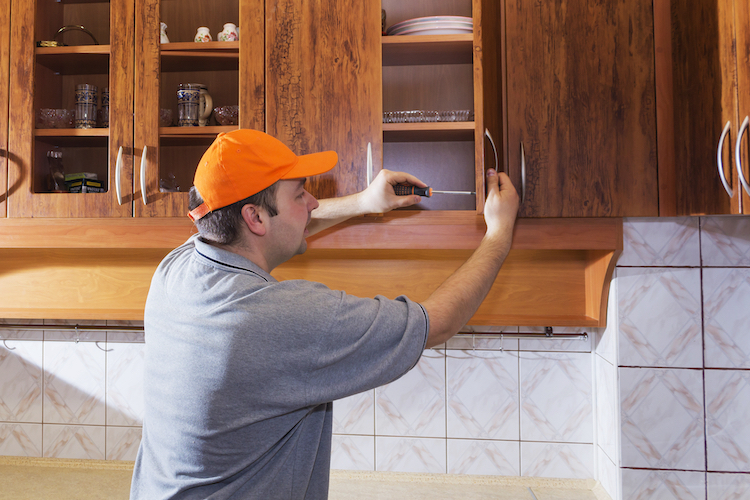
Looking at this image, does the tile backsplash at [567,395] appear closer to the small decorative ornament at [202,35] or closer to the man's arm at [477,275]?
the man's arm at [477,275]

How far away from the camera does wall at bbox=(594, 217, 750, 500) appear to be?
1.29 metres

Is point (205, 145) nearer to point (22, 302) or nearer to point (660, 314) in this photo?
point (22, 302)

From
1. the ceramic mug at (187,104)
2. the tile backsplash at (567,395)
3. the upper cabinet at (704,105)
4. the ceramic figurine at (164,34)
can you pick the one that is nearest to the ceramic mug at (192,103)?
the ceramic mug at (187,104)

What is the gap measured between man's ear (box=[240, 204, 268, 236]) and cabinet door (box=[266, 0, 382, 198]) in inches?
17.0

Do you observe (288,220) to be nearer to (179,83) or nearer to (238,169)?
(238,169)

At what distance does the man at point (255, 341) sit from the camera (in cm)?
72

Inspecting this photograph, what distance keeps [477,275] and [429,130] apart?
A: 538 mm

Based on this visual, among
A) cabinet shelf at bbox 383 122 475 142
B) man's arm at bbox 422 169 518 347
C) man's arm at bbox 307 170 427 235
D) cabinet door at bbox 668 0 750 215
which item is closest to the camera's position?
man's arm at bbox 422 169 518 347

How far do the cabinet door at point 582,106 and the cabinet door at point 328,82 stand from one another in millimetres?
362

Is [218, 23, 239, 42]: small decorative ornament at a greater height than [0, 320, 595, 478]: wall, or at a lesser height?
greater

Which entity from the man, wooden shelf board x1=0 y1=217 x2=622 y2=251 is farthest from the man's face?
wooden shelf board x1=0 y1=217 x2=622 y2=251

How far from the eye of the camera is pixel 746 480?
127 cm

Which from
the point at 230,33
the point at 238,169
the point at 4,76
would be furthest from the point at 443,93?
the point at 4,76

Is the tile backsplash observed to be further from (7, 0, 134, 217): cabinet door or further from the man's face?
the man's face
